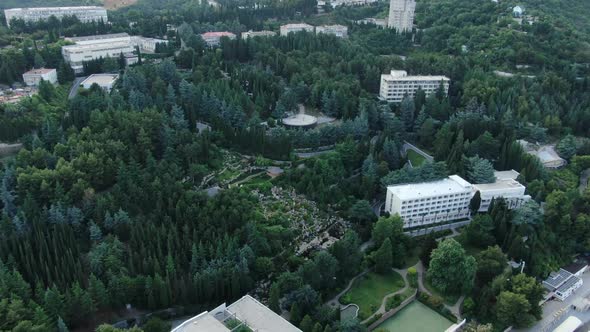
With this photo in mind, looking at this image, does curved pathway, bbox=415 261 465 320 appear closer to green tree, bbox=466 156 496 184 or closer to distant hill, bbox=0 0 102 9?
A: green tree, bbox=466 156 496 184

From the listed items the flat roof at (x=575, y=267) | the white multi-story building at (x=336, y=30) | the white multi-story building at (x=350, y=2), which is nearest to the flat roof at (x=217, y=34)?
the white multi-story building at (x=336, y=30)

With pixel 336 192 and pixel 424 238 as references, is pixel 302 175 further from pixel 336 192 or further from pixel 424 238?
pixel 424 238

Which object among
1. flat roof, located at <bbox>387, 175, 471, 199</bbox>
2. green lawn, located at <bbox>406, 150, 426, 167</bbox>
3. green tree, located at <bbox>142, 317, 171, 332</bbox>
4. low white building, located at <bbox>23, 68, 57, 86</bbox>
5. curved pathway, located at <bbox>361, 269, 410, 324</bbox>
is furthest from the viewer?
low white building, located at <bbox>23, 68, 57, 86</bbox>

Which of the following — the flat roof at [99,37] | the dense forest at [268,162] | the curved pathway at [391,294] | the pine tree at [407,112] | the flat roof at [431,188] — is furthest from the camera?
the flat roof at [99,37]

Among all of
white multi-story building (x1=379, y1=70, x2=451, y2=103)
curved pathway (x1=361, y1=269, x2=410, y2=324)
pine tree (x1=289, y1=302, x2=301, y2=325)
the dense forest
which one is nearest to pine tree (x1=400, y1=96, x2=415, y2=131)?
the dense forest

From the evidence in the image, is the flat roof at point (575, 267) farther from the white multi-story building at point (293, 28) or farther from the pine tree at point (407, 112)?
the white multi-story building at point (293, 28)

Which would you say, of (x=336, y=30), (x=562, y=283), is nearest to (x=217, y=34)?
(x=336, y=30)
